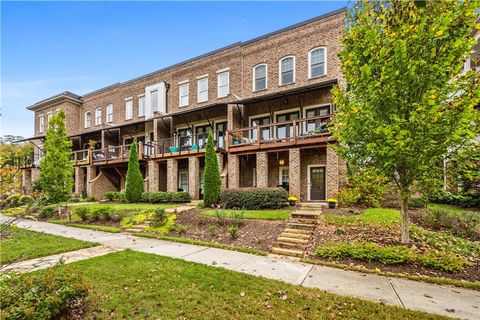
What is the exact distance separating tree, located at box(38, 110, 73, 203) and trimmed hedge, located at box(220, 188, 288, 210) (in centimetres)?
998

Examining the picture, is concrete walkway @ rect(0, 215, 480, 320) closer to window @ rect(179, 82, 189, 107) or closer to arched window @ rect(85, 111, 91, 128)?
window @ rect(179, 82, 189, 107)

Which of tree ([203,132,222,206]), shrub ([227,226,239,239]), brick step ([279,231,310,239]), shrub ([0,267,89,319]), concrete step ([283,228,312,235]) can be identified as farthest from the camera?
tree ([203,132,222,206])

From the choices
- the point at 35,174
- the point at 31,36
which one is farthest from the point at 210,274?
the point at 35,174

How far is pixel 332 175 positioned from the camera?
13.2 meters

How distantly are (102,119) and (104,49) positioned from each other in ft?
53.3

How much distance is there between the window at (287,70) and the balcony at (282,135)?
349 cm

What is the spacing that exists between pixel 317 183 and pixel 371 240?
7935 millimetres

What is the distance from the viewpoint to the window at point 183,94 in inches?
832

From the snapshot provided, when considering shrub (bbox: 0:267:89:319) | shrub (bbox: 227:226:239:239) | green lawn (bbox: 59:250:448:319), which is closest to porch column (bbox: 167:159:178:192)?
shrub (bbox: 227:226:239:239)

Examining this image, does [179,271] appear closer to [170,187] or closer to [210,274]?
[210,274]

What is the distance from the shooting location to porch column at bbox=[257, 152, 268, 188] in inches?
577

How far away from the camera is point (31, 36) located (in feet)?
18.6

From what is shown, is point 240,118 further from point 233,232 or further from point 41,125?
point 41,125

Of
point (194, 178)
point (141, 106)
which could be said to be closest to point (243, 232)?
point (194, 178)
